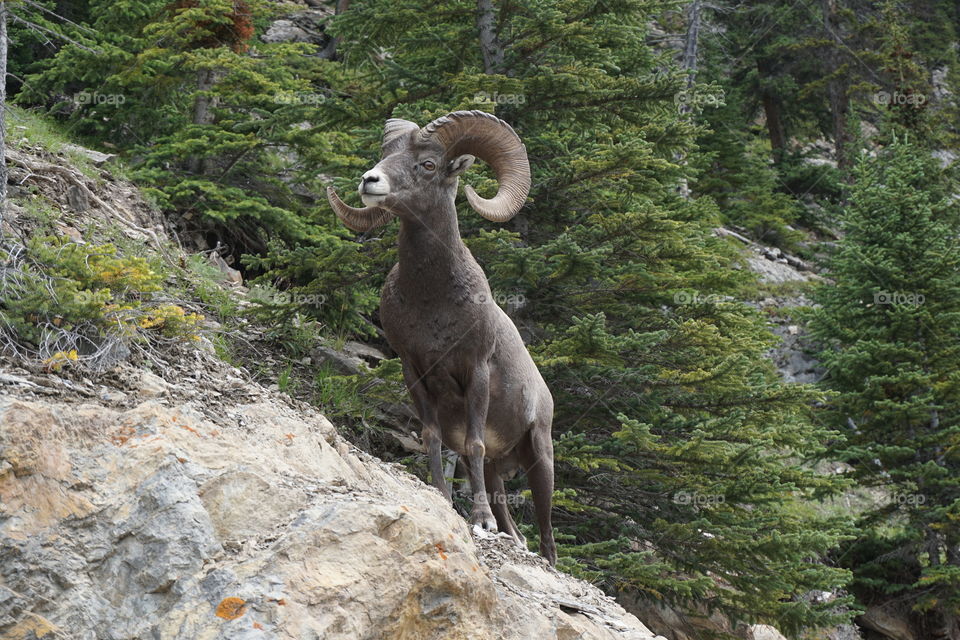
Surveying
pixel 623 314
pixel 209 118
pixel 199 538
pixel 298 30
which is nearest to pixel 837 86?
pixel 298 30

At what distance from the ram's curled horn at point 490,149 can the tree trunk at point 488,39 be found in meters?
5.46

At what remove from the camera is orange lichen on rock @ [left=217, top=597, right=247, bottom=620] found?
13.1 ft

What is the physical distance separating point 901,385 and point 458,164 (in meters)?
11.3

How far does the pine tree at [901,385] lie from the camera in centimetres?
1464

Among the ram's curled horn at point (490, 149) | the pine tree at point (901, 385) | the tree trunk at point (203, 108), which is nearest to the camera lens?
the ram's curled horn at point (490, 149)

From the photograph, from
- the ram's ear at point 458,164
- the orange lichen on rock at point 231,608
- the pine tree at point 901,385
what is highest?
the ram's ear at point 458,164

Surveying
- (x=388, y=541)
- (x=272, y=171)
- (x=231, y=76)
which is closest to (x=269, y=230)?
(x=272, y=171)

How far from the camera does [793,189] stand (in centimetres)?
3102

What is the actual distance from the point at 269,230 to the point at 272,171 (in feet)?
3.24

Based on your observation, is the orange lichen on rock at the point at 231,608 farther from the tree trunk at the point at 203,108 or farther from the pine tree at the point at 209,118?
the tree trunk at the point at 203,108

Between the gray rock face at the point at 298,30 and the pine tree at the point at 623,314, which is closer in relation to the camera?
the pine tree at the point at 623,314

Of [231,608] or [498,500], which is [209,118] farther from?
[231,608]

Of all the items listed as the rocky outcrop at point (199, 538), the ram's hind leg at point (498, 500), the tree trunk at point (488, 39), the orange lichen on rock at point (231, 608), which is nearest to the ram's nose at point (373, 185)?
the rocky outcrop at point (199, 538)

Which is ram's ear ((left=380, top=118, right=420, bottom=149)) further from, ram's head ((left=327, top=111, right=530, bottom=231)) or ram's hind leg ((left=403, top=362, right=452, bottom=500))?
ram's hind leg ((left=403, top=362, right=452, bottom=500))
